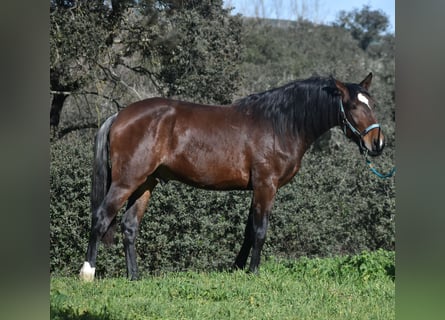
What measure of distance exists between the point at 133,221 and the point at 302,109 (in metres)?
1.79

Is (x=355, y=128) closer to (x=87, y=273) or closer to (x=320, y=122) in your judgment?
(x=320, y=122)

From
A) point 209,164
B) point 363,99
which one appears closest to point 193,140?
point 209,164

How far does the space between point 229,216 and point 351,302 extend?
9.89 feet

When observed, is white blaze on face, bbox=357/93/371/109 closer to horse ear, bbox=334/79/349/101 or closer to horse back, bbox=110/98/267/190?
horse ear, bbox=334/79/349/101

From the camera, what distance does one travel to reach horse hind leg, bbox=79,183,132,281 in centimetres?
480

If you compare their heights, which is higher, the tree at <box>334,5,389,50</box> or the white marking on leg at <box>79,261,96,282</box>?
the tree at <box>334,5,389,50</box>

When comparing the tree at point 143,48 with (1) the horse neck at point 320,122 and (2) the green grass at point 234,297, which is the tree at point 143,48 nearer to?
(1) the horse neck at point 320,122

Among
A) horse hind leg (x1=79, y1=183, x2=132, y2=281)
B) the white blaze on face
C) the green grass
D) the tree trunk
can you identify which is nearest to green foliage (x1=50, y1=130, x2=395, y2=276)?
the tree trunk

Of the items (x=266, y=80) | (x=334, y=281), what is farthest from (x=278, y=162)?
(x=266, y=80)

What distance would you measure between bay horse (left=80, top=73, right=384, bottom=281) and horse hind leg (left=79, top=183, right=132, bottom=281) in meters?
0.06

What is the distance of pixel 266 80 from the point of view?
15.1 meters

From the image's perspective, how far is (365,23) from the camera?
2488 cm

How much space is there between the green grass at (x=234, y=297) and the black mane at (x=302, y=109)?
1317 mm
